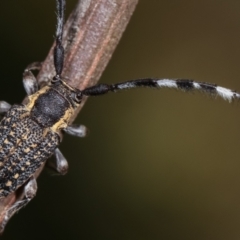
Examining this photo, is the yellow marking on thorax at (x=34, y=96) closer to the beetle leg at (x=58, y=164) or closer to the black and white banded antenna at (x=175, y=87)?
the black and white banded antenna at (x=175, y=87)

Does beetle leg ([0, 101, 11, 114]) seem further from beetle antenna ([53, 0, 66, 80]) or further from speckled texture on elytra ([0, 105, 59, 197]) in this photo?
beetle antenna ([53, 0, 66, 80])

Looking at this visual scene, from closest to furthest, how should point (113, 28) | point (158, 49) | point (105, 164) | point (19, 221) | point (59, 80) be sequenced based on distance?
point (113, 28), point (59, 80), point (19, 221), point (105, 164), point (158, 49)

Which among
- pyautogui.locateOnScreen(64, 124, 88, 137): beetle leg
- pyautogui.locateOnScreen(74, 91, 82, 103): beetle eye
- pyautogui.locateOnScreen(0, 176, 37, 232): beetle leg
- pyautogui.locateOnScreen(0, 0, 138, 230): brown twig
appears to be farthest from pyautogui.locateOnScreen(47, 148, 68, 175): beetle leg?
pyautogui.locateOnScreen(0, 0, 138, 230): brown twig

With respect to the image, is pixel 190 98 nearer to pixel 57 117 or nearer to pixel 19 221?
pixel 19 221

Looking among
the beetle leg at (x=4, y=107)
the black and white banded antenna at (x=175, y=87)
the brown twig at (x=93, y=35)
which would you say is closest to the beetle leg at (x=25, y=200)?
the brown twig at (x=93, y=35)

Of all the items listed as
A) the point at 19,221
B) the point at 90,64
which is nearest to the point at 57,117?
the point at 90,64
